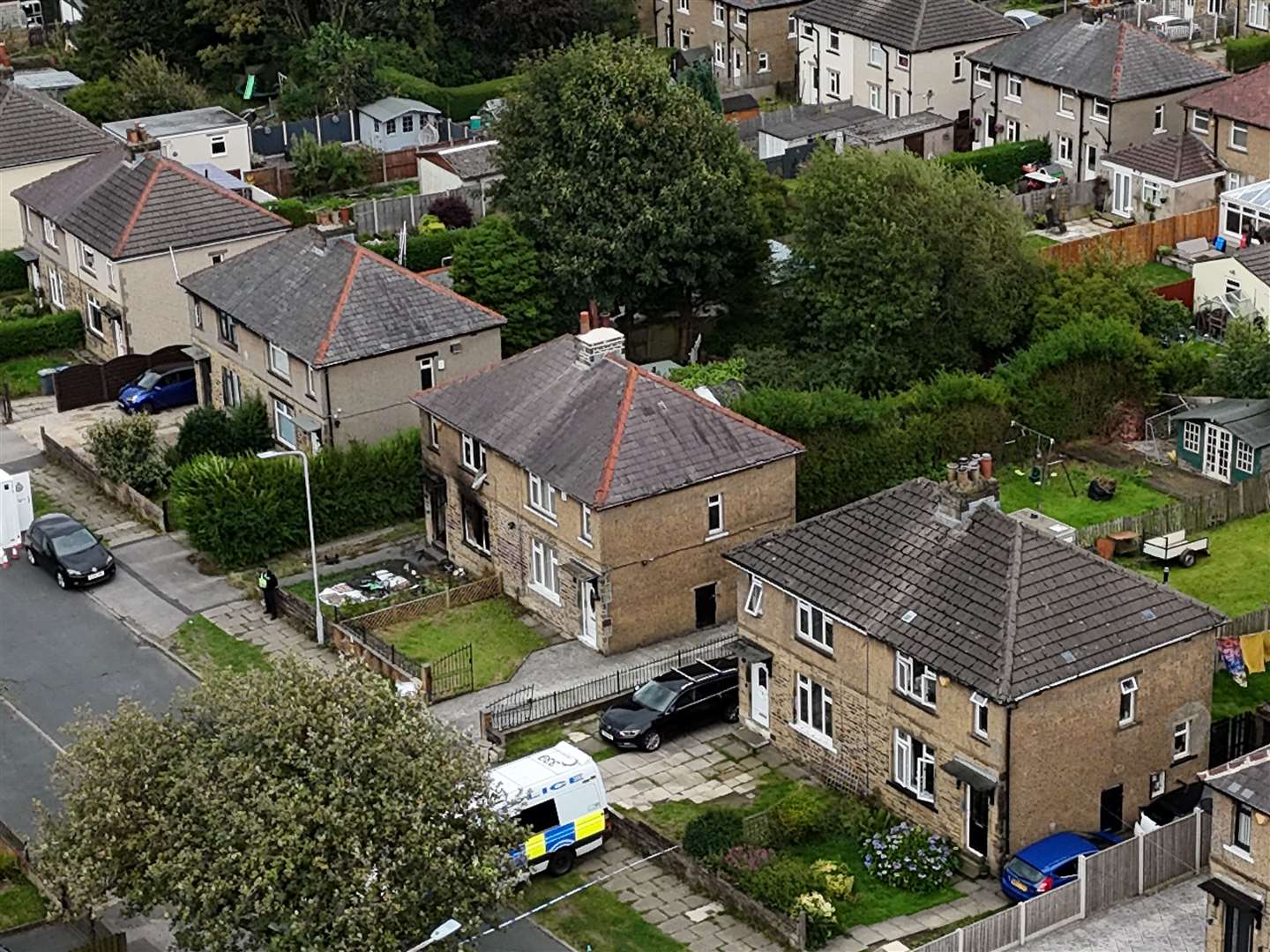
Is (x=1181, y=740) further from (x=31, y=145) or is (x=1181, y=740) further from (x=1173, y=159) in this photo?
(x=31, y=145)

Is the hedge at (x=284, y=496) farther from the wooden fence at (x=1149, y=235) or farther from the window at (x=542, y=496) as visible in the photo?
the wooden fence at (x=1149, y=235)

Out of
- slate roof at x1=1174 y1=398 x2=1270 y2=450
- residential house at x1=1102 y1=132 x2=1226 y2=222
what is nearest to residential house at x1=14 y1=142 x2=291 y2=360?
slate roof at x1=1174 y1=398 x2=1270 y2=450

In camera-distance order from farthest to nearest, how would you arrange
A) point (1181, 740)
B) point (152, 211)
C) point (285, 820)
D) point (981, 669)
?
point (152, 211) < point (1181, 740) < point (981, 669) < point (285, 820)

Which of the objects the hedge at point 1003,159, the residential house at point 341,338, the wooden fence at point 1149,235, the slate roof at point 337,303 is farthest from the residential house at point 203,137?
the wooden fence at point 1149,235

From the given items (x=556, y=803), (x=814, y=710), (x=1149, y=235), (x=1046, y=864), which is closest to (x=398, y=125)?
(x=1149, y=235)

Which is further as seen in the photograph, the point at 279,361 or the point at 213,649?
the point at 279,361

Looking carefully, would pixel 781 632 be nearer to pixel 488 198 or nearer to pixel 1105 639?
pixel 1105 639

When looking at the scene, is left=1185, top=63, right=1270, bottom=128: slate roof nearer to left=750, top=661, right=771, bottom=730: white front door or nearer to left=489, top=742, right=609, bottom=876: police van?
left=750, top=661, right=771, bottom=730: white front door
